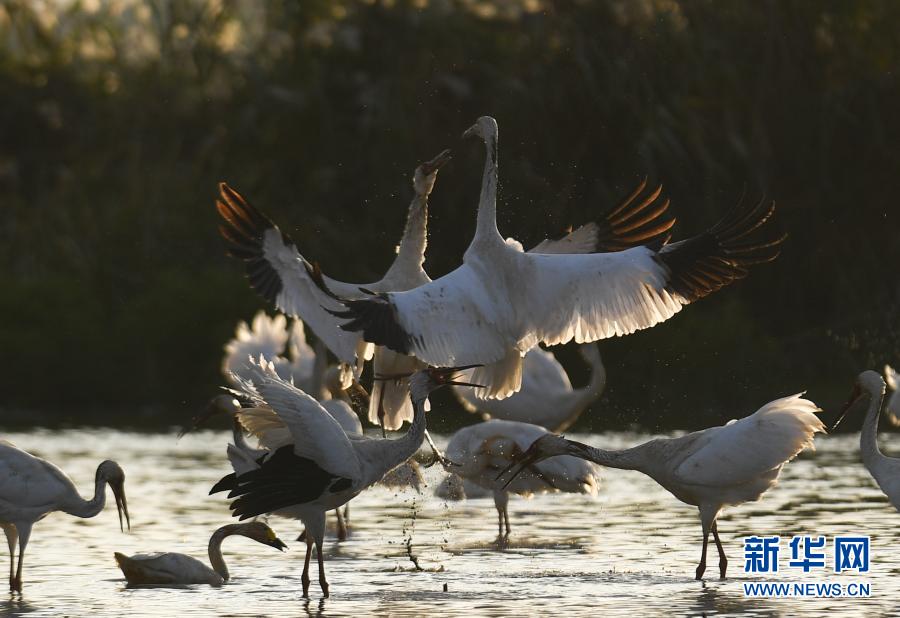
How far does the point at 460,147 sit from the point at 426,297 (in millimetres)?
13918

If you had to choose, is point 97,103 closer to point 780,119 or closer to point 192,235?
point 192,235

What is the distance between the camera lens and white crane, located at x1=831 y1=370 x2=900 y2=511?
9.82 metres

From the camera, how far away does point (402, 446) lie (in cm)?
998

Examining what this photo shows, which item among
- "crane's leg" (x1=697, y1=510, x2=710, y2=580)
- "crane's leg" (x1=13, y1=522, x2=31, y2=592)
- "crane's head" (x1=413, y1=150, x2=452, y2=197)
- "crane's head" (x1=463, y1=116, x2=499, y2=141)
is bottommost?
"crane's leg" (x1=697, y1=510, x2=710, y2=580)

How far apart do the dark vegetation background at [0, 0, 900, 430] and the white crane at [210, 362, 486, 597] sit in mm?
8978

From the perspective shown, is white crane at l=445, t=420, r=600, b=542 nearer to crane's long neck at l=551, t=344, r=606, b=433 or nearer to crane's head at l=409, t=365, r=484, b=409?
crane's head at l=409, t=365, r=484, b=409

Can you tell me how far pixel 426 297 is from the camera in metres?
10.4

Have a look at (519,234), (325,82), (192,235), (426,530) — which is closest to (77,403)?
(192,235)

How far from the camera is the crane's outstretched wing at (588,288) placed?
10641 millimetres

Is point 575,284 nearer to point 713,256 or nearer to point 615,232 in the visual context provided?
point 713,256

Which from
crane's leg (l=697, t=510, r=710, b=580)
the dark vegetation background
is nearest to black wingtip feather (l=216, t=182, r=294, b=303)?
crane's leg (l=697, t=510, r=710, b=580)

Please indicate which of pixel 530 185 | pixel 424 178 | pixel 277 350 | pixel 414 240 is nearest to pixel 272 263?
pixel 414 240

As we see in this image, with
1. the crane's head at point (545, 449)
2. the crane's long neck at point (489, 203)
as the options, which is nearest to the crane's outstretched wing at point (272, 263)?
the crane's long neck at point (489, 203)

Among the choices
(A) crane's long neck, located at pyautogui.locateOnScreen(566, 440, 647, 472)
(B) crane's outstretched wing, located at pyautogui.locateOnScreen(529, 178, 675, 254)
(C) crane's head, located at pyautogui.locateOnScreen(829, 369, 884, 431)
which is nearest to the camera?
(A) crane's long neck, located at pyautogui.locateOnScreen(566, 440, 647, 472)
